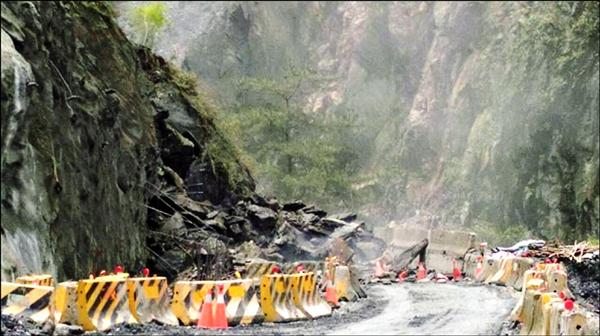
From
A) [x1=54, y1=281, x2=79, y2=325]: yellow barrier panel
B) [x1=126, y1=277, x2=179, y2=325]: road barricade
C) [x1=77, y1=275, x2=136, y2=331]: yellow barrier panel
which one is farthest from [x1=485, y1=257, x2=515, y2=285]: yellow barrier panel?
[x1=54, y1=281, x2=79, y2=325]: yellow barrier panel

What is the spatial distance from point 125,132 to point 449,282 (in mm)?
11600

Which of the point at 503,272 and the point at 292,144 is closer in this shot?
the point at 503,272

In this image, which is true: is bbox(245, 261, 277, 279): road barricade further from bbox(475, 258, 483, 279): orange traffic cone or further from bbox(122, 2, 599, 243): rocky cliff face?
bbox(122, 2, 599, 243): rocky cliff face

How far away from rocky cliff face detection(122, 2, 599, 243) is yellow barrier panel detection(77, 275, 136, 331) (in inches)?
979

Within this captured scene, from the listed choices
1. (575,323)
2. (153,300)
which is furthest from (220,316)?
(575,323)

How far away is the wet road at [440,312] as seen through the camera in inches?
508

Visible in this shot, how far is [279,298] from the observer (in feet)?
47.0

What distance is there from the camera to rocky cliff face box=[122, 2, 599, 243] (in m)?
37.0

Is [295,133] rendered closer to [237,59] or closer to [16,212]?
[237,59]

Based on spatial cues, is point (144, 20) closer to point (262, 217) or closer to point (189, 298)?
point (262, 217)

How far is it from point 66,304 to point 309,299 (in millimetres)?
5664

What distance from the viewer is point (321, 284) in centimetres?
1952

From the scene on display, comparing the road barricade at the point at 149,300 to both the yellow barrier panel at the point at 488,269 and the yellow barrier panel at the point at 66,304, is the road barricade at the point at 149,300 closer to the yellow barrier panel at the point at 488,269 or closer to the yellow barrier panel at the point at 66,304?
the yellow barrier panel at the point at 66,304

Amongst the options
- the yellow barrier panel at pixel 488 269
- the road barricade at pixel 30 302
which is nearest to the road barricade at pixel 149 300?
the road barricade at pixel 30 302
